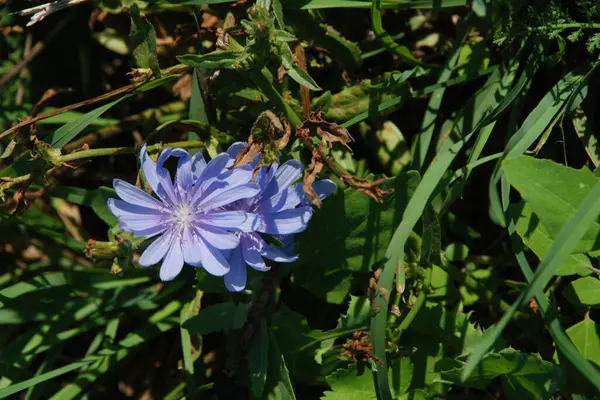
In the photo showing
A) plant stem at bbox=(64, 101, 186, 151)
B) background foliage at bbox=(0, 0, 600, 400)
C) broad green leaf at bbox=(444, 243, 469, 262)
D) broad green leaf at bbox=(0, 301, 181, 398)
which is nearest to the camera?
background foliage at bbox=(0, 0, 600, 400)

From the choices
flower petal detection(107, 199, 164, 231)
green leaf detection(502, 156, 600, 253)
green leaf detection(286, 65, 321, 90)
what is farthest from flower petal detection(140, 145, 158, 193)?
green leaf detection(502, 156, 600, 253)

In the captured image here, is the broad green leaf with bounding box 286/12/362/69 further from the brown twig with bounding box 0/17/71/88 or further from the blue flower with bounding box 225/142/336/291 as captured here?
the brown twig with bounding box 0/17/71/88

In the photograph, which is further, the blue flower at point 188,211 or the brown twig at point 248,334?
the brown twig at point 248,334

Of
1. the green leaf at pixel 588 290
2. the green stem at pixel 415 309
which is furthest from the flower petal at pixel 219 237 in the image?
the green leaf at pixel 588 290

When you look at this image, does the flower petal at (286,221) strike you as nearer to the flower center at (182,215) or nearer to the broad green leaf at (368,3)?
the flower center at (182,215)

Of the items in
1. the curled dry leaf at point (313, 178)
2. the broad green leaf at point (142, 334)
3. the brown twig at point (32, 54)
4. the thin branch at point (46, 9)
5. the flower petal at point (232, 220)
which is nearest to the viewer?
the curled dry leaf at point (313, 178)

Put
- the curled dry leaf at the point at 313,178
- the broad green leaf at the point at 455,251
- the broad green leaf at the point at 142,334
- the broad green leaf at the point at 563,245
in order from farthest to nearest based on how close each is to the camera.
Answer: the broad green leaf at the point at 142,334 < the broad green leaf at the point at 455,251 < the curled dry leaf at the point at 313,178 < the broad green leaf at the point at 563,245

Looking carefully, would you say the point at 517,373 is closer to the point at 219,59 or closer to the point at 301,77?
the point at 301,77
